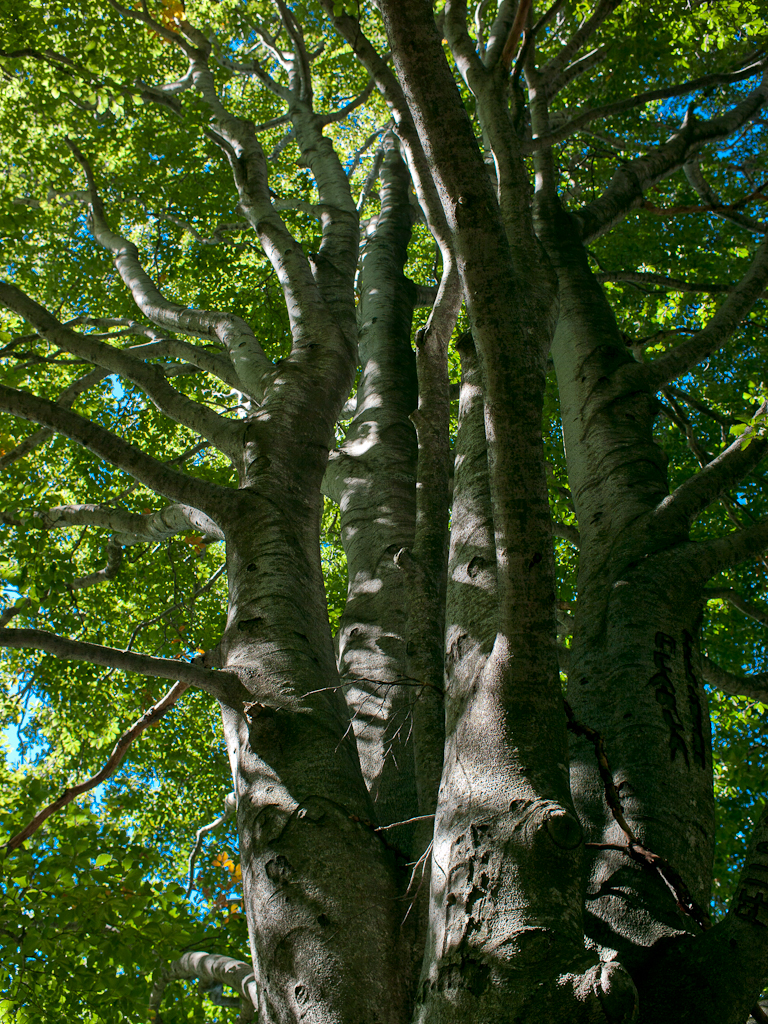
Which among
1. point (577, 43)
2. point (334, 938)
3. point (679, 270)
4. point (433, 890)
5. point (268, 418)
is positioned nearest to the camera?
point (433, 890)

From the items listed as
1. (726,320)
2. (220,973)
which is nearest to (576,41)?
(726,320)

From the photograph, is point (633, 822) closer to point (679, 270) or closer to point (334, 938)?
point (334, 938)

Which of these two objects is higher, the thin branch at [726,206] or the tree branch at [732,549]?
the thin branch at [726,206]

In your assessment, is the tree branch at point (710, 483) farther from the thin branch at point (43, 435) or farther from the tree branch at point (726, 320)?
the thin branch at point (43, 435)

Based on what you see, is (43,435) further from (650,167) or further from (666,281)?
(650,167)

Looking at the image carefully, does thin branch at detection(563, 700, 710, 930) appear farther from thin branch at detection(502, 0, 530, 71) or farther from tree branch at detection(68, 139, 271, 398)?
tree branch at detection(68, 139, 271, 398)

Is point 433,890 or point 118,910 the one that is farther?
point 118,910

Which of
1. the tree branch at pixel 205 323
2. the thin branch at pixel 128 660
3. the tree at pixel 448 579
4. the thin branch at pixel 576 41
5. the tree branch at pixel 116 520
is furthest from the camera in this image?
the tree branch at pixel 116 520

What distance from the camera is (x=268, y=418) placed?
3.48 m

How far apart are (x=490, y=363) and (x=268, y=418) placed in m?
1.78

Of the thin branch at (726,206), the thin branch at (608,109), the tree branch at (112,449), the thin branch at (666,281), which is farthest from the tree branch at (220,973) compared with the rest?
the thin branch at (726,206)

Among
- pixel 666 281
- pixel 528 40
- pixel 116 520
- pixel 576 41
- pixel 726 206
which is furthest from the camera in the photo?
pixel 666 281

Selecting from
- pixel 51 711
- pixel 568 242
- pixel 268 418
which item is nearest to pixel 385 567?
pixel 268 418

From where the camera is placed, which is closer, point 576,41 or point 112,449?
point 112,449
